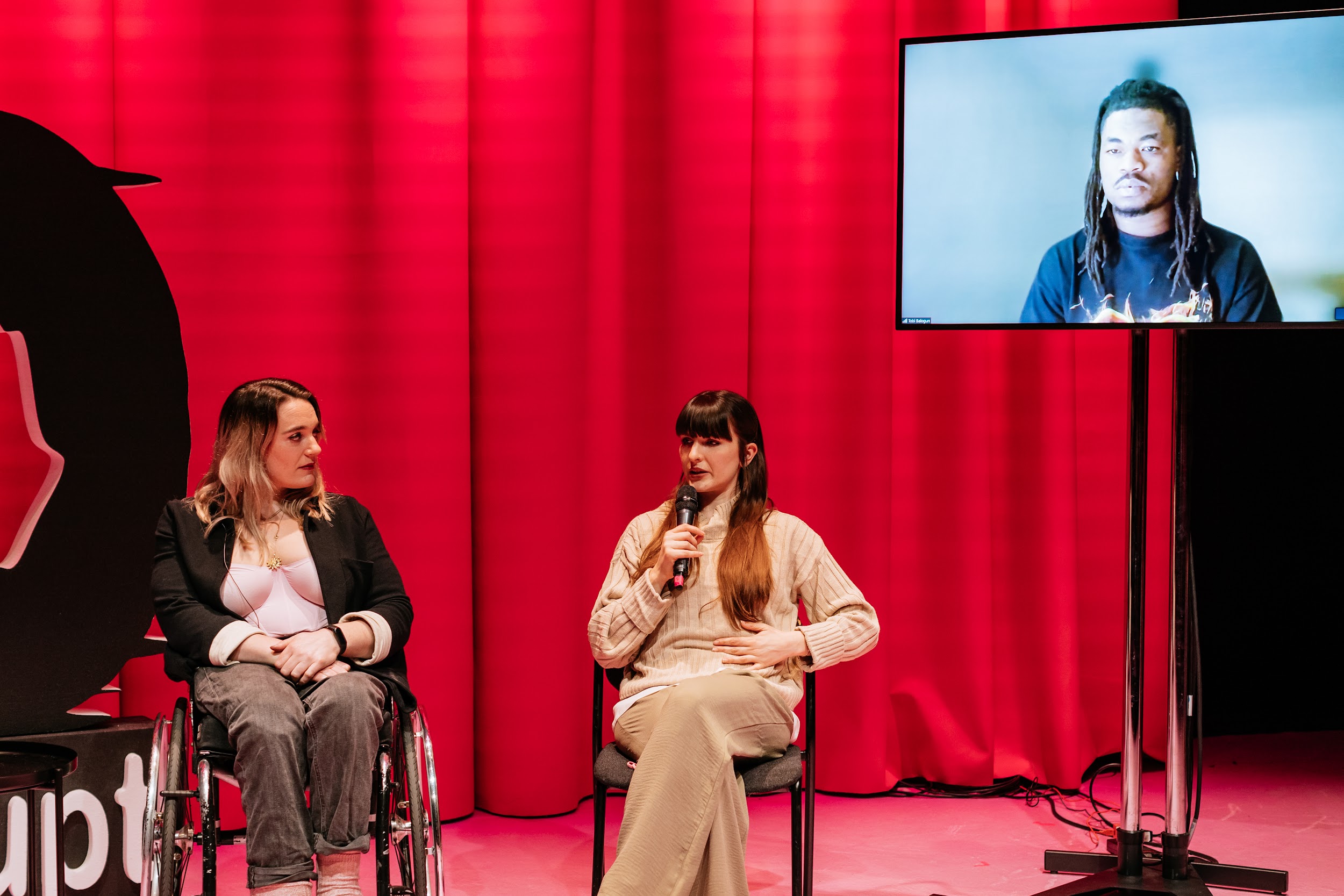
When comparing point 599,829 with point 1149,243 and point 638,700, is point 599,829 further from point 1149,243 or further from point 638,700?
point 1149,243

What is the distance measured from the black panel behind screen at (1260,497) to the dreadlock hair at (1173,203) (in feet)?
5.54

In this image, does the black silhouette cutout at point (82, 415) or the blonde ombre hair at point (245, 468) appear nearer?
the blonde ombre hair at point (245, 468)

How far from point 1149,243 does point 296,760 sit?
1867 millimetres

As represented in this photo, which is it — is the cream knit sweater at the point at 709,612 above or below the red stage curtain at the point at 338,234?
below

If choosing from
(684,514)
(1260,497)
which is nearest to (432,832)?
(684,514)

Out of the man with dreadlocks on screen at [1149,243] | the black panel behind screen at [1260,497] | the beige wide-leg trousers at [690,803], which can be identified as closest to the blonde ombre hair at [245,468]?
the beige wide-leg trousers at [690,803]

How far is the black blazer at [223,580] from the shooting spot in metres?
2.38

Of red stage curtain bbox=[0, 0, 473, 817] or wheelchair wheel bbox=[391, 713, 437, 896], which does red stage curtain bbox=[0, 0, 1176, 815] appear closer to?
red stage curtain bbox=[0, 0, 473, 817]

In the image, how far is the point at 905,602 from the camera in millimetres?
3658

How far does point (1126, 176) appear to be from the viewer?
2.57 metres

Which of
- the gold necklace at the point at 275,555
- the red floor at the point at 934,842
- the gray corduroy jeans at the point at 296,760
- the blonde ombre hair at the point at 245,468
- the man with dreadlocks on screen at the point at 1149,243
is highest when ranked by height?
the man with dreadlocks on screen at the point at 1149,243

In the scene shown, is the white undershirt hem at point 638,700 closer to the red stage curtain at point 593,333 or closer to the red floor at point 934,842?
the red floor at point 934,842

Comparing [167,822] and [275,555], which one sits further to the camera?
[275,555]

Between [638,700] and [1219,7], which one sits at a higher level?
[1219,7]
